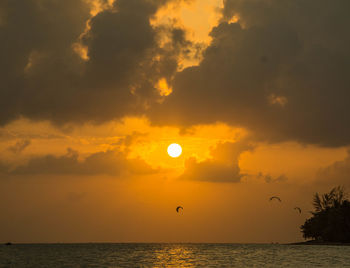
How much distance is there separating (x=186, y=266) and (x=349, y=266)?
3314cm

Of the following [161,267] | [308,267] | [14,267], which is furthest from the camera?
[14,267]

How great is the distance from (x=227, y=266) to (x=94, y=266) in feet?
97.6

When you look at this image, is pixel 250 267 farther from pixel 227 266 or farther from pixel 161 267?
pixel 161 267

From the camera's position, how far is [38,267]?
114 m

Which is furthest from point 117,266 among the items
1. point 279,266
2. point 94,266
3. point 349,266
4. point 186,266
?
point 349,266

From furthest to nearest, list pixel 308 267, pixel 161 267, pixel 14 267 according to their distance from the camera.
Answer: pixel 14 267 < pixel 161 267 < pixel 308 267

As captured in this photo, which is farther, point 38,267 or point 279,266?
point 38,267

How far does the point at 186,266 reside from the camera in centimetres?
10862

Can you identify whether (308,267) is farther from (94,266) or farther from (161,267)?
(94,266)

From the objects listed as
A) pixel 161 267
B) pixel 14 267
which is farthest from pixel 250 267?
pixel 14 267

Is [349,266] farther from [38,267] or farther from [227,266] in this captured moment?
[38,267]

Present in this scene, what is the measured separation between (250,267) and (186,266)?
47.0 feet

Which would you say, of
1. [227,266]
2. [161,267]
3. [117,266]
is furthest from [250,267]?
[117,266]

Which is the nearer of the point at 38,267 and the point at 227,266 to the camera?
the point at 227,266
